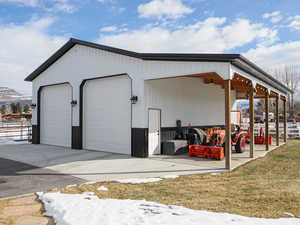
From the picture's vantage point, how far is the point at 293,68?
132ft

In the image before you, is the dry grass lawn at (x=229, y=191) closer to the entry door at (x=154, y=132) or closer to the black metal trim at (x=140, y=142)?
A: the black metal trim at (x=140, y=142)

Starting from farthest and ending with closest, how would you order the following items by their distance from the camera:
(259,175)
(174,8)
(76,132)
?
(76,132)
(174,8)
(259,175)

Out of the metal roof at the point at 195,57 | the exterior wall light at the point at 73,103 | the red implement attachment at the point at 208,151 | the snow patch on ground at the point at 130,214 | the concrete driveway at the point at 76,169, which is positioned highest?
the metal roof at the point at 195,57

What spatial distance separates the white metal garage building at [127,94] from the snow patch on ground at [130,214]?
12.3ft

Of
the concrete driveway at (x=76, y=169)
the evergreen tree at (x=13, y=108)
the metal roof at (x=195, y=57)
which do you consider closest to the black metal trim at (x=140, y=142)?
the concrete driveway at (x=76, y=169)

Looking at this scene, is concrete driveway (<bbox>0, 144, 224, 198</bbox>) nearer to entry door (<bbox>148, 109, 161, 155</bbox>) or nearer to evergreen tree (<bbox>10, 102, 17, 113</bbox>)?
entry door (<bbox>148, 109, 161, 155</bbox>)

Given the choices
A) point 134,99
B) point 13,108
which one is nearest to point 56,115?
point 134,99

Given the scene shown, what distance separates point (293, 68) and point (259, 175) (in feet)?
133

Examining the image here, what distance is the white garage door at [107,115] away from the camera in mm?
9891

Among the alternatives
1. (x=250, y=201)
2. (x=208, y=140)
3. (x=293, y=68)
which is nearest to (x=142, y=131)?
(x=208, y=140)

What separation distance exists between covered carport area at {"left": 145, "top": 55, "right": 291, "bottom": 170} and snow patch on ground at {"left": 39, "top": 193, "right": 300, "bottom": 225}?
11.8 ft

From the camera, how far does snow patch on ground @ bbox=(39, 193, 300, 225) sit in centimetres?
340

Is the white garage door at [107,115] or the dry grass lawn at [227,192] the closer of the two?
the dry grass lawn at [227,192]

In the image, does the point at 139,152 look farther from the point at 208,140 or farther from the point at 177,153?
the point at 208,140
